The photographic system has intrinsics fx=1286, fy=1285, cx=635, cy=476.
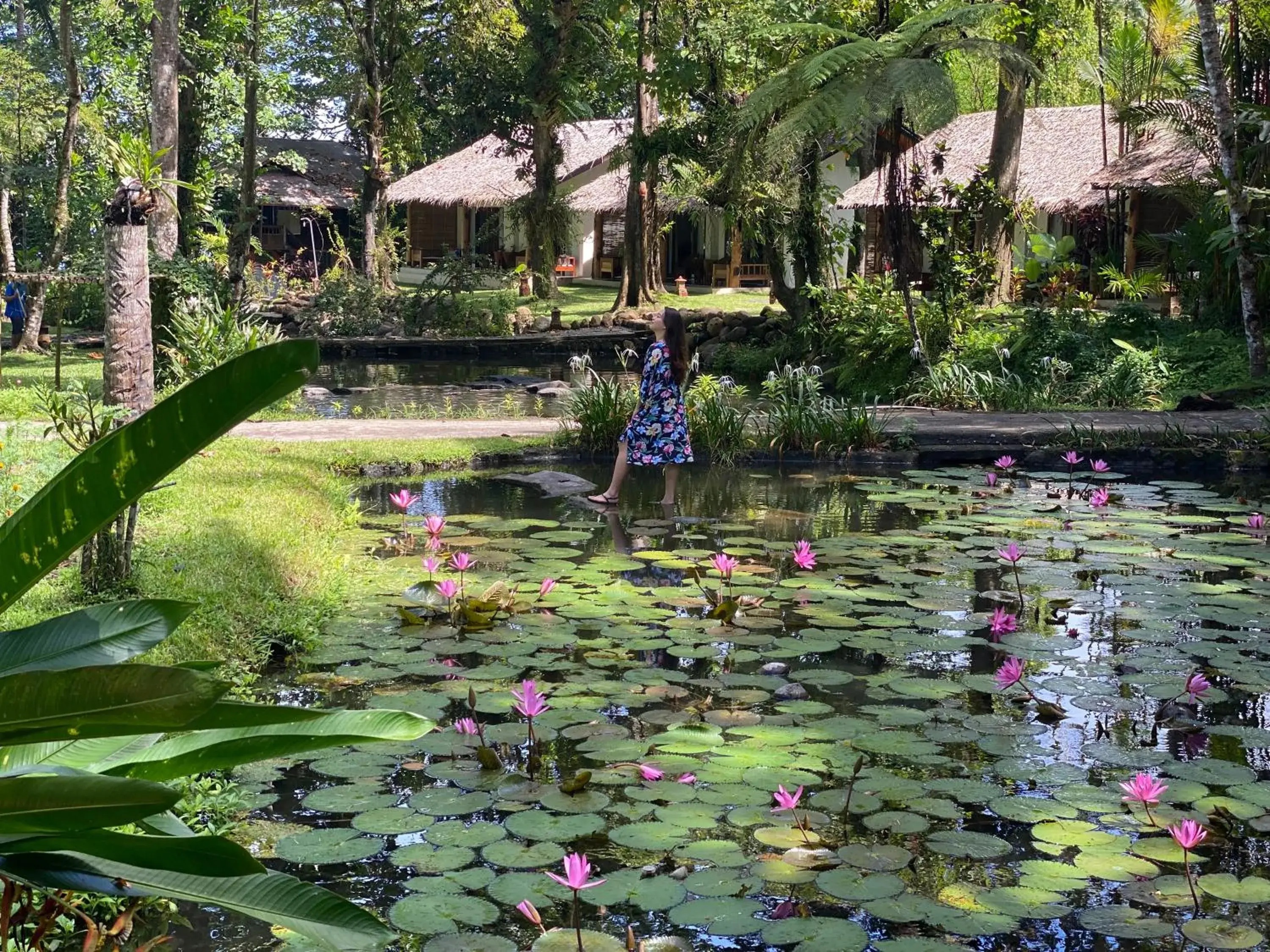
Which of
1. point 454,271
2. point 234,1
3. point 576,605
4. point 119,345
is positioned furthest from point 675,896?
point 234,1

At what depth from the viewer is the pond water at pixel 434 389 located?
47.6 feet

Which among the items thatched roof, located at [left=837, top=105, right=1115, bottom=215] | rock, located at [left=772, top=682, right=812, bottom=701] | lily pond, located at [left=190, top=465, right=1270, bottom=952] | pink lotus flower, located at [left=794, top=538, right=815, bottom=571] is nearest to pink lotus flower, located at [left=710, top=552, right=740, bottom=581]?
lily pond, located at [left=190, top=465, right=1270, bottom=952]

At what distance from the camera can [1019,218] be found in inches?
707

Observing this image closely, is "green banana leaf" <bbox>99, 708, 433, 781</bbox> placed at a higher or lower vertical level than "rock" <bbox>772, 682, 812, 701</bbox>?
higher

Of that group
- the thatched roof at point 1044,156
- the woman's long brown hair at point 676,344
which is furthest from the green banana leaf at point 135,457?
the thatched roof at point 1044,156

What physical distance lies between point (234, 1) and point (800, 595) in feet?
75.1

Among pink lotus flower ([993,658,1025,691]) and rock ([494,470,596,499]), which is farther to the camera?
rock ([494,470,596,499])

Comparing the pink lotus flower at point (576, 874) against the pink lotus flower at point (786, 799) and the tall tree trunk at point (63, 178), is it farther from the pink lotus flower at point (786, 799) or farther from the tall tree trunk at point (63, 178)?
the tall tree trunk at point (63, 178)

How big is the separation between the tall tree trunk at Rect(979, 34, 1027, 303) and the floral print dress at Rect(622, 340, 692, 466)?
382 inches

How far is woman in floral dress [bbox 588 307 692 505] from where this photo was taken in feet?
28.8

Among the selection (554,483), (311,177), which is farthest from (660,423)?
(311,177)

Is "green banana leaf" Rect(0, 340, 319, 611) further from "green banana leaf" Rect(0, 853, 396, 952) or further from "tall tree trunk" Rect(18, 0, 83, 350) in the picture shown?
"tall tree trunk" Rect(18, 0, 83, 350)

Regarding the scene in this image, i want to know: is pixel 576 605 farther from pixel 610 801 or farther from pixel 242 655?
pixel 610 801

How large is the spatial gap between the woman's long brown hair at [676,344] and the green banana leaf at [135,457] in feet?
22.9
